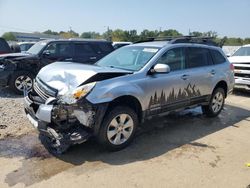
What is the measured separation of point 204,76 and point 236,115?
1.81 m

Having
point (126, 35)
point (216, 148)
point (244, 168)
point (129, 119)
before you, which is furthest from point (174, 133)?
point (126, 35)

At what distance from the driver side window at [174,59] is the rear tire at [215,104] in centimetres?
148

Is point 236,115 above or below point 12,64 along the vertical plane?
below

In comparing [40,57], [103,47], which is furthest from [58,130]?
[103,47]

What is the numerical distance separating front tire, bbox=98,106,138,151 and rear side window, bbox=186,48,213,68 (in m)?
2.02

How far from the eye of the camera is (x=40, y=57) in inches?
389

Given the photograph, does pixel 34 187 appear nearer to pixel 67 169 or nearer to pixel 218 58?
pixel 67 169

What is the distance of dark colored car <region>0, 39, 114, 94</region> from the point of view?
9.26 m

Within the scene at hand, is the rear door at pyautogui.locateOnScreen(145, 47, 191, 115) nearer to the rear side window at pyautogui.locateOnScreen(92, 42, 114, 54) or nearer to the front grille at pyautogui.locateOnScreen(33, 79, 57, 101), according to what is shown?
the front grille at pyautogui.locateOnScreen(33, 79, 57, 101)

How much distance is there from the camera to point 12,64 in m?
9.25

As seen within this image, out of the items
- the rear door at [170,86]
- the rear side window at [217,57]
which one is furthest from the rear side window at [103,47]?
the rear door at [170,86]

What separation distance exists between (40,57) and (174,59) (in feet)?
17.1

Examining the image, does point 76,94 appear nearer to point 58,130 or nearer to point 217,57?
point 58,130

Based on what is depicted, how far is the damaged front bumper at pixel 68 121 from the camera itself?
4504 mm
